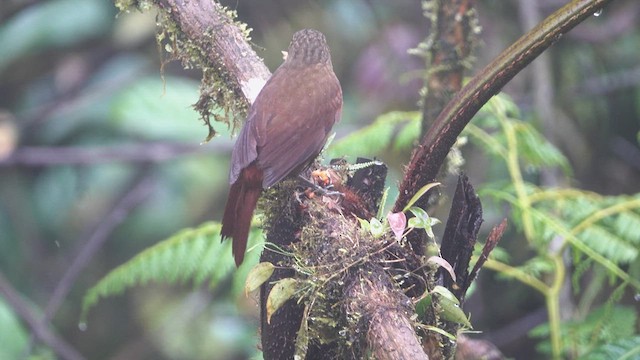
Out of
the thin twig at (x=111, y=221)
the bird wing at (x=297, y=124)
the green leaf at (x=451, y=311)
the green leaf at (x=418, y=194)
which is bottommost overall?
the thin twig at (x=111, y=221)

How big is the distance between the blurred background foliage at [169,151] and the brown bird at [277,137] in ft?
8.01

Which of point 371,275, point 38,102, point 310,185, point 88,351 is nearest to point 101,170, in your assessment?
point 38,102

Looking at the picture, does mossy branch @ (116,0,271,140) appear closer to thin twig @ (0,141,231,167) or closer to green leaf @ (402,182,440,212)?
green leaf @ (402,182,440,212)

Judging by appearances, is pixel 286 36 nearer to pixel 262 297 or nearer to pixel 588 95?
pixel 588 95

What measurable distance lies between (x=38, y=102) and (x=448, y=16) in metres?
3.02

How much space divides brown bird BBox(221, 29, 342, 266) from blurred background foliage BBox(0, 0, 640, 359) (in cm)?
244

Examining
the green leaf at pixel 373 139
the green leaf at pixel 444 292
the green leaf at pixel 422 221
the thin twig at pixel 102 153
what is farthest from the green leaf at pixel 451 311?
the thin twig at pixel 102 153

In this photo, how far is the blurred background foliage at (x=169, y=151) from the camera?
15.1 feet

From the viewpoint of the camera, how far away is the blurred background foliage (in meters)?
4.59

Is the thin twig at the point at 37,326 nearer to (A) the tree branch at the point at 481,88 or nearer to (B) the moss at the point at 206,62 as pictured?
(B) the moss at the point at 206,62

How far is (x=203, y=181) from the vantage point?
4.70 m

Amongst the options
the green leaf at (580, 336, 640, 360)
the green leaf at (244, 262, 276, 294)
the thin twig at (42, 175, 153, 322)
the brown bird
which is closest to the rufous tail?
the brown bird

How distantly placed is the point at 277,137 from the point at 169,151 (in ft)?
8.59

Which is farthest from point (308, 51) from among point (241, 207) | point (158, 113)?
point (158, 113)
